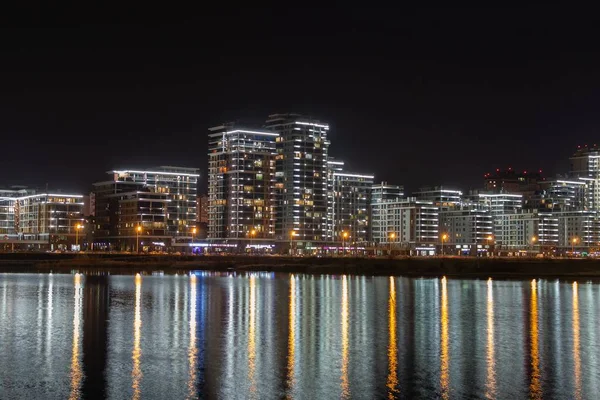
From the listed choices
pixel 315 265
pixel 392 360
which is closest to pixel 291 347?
pixel 392 360

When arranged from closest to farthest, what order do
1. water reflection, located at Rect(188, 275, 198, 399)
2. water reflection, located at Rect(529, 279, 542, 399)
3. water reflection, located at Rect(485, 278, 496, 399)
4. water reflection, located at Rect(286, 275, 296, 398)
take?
water reflection, located at Rect(188, 275, 198, 399) < water reflection, located at Rect(485, 278, 496, 399) < water reflection, located at Rect(529, 279, 542, 399) < water reflection, located at Rect(286, 275, 296, 398)

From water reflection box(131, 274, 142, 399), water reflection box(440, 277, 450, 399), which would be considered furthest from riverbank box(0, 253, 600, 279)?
water reflection box(131, 274, 142, 399)

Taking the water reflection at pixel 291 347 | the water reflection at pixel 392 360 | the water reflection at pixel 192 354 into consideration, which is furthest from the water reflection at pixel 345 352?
the water reflection at pixel 192 354

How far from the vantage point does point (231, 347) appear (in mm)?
52625

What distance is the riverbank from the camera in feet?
558

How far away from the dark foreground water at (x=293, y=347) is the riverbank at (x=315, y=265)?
252 ft

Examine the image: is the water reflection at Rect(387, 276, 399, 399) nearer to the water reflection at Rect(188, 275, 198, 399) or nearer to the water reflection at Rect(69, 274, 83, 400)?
the water reflection at Rect(188, 275, 198, 399)

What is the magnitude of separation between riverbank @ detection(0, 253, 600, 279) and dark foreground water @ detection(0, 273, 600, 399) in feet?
252

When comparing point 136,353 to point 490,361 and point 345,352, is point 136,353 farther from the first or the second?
point 490,361

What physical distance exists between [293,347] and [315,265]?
12716 cm

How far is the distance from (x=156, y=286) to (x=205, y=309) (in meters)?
36.7

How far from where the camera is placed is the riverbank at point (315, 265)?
17012 centimetres

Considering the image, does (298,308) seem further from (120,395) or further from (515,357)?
(120,395)

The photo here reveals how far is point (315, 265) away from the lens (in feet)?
591
